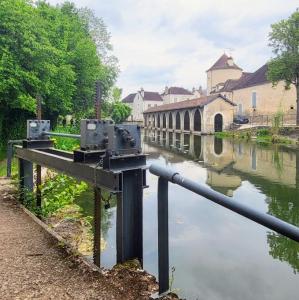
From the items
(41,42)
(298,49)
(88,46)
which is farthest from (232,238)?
(298,49)

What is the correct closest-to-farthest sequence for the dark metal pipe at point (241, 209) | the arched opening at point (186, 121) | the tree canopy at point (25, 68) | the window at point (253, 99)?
the dark metal pipe at point (241, 209)
the tree canopy at point (25, 68)
the window at point (253, 99)
the arched opening at point (186, 121)

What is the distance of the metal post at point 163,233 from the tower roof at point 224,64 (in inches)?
2480

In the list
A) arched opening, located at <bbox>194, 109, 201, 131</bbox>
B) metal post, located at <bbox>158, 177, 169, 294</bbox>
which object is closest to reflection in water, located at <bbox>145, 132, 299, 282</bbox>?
metal post, located at <bbox>158, 177, 169, 294</bbox>

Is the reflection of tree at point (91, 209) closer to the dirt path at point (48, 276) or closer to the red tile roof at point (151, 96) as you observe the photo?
the dirt path at point (48, 276)

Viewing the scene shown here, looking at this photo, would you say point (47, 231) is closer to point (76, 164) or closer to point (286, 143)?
point (76, 164)

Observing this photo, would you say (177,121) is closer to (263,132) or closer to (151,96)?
(263,132)

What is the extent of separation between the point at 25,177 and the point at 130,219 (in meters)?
3.89

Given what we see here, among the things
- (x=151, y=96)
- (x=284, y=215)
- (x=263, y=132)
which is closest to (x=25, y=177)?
(x=284, y=215)

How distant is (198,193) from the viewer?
2.48m

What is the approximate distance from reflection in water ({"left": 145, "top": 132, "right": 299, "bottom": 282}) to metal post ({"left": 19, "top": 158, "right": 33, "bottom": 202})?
4.38 meters

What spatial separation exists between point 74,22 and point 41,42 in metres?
14.4

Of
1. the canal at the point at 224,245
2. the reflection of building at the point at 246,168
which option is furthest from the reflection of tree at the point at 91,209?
the reflection of building at the point at 246,168

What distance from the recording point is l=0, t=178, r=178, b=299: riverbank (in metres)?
3.11

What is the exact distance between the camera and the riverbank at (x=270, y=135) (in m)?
28.8
